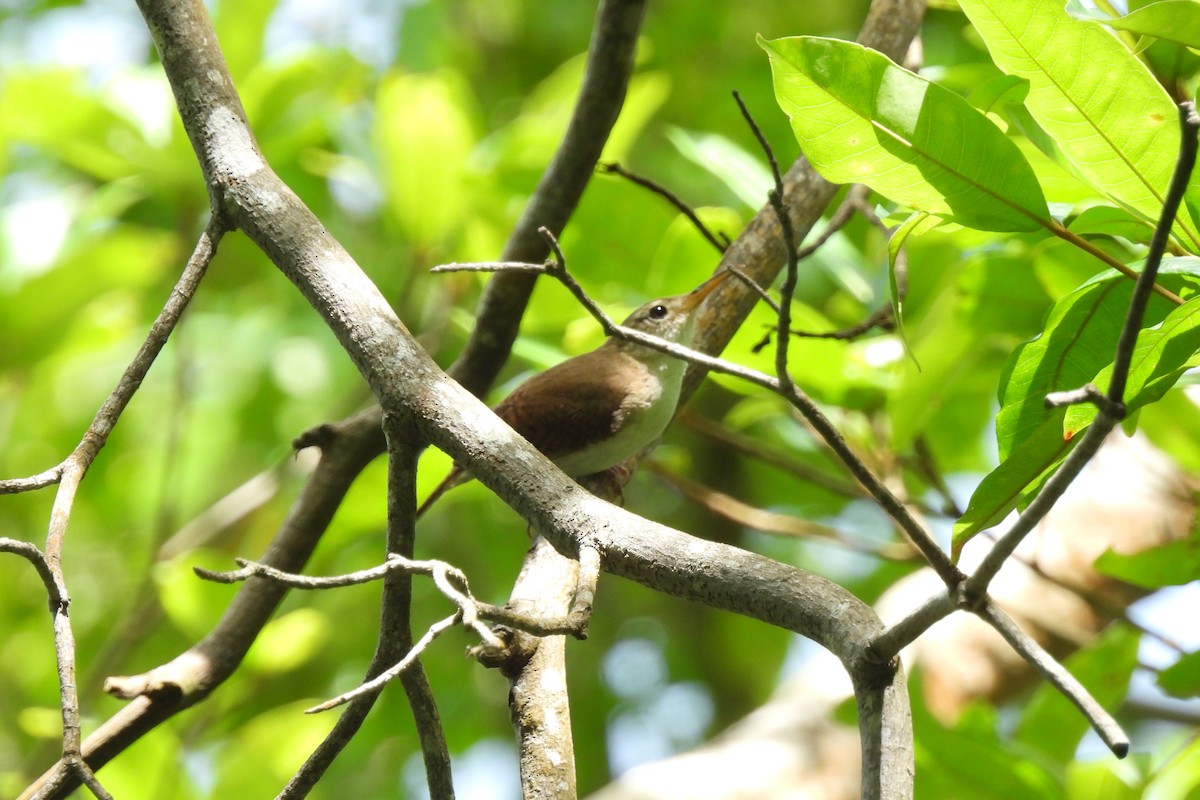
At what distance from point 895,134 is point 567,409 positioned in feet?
4.32

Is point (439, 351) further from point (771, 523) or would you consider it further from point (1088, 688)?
point (1088, 688)

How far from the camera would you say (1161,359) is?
1.19m

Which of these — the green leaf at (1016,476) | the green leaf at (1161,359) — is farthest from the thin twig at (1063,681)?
the green leaf at (1161,359)

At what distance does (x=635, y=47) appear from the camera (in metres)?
1.89

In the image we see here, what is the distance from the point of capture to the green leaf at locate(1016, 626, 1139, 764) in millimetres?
2209

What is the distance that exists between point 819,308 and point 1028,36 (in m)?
2.89

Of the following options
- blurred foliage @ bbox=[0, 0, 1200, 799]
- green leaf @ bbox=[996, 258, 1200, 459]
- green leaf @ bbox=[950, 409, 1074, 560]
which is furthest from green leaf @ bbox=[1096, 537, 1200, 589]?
green leaf @ bbox=[950, 409, 1074, 560]

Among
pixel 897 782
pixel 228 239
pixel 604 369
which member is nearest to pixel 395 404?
pixel 897 782

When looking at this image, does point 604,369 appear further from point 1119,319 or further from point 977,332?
point 1119,319

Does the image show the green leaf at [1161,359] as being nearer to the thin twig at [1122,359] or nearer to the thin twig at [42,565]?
the thin twig at [1122,359]

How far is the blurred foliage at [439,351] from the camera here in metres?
2.29

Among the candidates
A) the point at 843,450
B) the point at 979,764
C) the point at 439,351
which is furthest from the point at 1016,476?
the point at 439,351

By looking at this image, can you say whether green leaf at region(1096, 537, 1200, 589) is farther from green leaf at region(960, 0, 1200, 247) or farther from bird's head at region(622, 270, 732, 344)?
bird's head at region(622, 270, 732, 344)

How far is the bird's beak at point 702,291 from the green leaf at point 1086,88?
104cm
